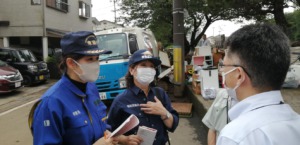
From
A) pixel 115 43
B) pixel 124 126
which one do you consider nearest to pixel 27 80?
pixel 115 43

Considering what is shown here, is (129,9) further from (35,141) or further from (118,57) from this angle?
(35,141)

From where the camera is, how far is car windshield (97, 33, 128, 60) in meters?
8.19

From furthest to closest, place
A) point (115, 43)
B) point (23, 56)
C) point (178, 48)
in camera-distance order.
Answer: point (23, 56), point (178, 48), point (115, 43)

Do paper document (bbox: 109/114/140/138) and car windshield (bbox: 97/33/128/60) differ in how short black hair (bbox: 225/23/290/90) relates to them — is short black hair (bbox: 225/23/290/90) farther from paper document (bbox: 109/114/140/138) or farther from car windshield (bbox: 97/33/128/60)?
car windshield (bbox: 97/33/128/60)


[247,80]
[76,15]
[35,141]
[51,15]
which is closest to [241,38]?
[247,80]

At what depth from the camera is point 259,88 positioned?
136 cm

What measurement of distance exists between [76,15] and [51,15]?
181 inches

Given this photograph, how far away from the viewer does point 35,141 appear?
5.81ft

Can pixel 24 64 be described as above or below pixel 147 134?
above

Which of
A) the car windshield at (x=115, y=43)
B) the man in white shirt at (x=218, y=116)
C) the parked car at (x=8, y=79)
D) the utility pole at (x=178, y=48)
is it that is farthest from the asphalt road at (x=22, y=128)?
the man in white shirt at (x=218, y=116)

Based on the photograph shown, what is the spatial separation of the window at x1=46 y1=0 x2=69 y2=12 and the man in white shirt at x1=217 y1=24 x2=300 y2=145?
1836 centimetres

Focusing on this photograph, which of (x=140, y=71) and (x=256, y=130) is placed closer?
(x=256, y=130)

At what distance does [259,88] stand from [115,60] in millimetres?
6652

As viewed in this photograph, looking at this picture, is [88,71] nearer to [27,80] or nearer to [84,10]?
[27,80]
